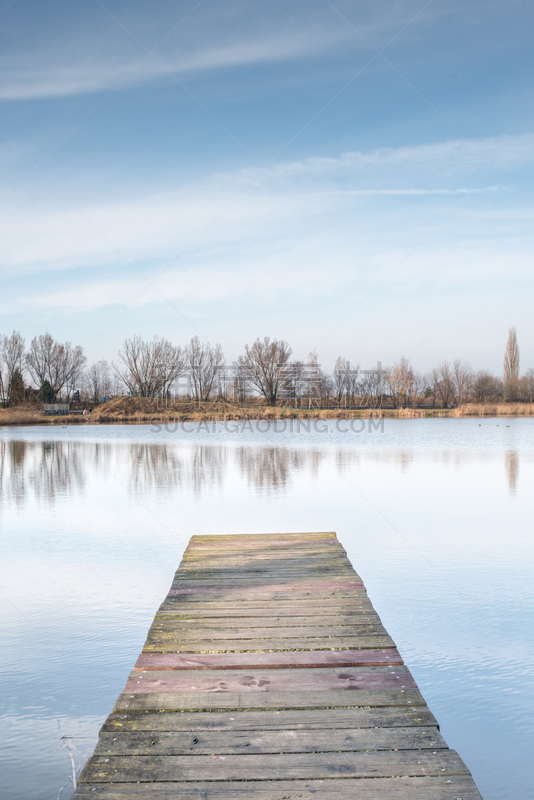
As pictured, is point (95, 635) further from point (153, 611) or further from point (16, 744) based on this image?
point (16, 744)

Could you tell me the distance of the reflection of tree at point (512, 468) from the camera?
1212cm

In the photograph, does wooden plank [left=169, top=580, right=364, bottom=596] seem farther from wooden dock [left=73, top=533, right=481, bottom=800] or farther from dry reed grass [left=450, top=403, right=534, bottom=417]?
dry reed grass [left=450, top=403, right=534, bottom=417]

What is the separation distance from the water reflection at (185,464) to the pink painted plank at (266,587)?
6589 millimetres

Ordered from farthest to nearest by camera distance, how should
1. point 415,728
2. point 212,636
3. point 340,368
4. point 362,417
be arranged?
point 340,368 < point 362,417 < point 212,636 < point 415,728

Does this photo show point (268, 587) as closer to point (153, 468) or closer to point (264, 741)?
point (264, 741)

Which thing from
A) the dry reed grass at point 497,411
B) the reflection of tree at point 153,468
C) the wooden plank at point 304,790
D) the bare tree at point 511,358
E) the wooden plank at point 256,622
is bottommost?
the reflection of tree at point 153,468

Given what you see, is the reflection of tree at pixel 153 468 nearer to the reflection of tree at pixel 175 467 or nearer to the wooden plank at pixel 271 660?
the reflection of tree at pixel 175 467

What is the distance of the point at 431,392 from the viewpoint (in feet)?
251

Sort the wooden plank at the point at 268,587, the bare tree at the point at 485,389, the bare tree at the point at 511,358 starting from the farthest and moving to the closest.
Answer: the bare tree at the point at 511,358 → the bare tree at the point at 485,389 → the wooden plank at the point at 268,587

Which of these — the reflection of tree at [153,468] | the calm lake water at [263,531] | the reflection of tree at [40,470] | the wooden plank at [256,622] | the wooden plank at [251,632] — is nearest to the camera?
the calm lake water at [263,531]

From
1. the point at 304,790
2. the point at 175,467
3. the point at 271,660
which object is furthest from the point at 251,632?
the point at 175,467

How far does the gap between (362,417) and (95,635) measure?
42.3 meters

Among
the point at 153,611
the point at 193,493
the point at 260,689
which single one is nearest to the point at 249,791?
the point at 260,689

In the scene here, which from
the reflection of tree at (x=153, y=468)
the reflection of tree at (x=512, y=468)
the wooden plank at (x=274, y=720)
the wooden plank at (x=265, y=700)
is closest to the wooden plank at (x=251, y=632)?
the wooden plank at (x=265, y=700)
